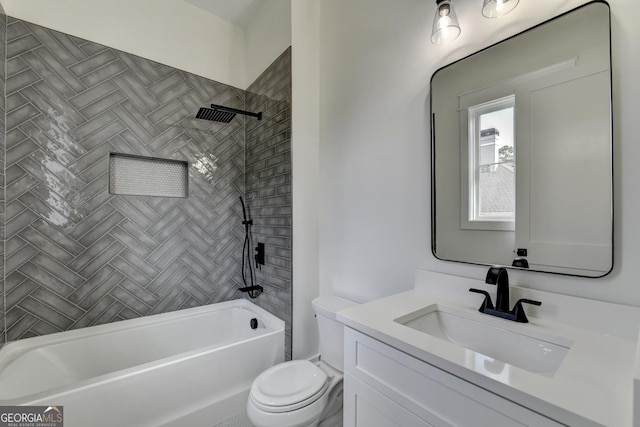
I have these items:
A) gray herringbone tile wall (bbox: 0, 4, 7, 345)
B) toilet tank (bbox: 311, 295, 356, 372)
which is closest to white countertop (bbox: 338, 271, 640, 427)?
toilet tank (bbox: 311, 295, 356, 372)

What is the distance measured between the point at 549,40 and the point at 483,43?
0.86 ft

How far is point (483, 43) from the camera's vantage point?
123 cm

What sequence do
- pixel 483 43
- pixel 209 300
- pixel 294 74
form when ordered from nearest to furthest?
pixel 483 43, pixel 294 74, pixel 209 300

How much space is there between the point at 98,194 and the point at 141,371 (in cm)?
136

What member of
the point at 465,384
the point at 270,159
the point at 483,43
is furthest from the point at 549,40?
the point at 270,159

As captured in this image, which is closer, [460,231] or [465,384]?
[465,384]

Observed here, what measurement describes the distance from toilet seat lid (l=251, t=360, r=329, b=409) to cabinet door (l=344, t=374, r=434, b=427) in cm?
34

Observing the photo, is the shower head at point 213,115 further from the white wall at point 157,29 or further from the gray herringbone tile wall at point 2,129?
the gray herringbone tile wall at point 2,129

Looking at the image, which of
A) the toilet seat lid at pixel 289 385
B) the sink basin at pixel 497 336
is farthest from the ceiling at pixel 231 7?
the toilet seat lid at pixel 289 385

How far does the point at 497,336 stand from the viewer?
39.7 inches

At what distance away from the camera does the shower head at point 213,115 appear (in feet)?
7.17

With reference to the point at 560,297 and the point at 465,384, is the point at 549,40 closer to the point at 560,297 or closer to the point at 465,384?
the point at 560,297

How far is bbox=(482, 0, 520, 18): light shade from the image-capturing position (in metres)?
1.10

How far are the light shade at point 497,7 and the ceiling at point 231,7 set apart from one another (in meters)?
2.04
